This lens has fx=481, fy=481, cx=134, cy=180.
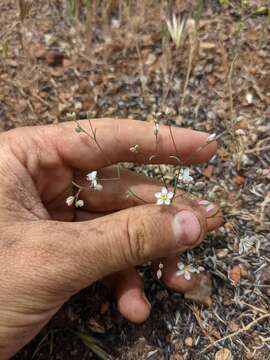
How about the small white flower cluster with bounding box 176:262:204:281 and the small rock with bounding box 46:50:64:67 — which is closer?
the small white flower cluster with bounding box 176:262:204:281

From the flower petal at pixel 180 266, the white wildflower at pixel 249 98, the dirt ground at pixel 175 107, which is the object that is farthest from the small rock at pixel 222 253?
the white wildflower at pixel 249 98

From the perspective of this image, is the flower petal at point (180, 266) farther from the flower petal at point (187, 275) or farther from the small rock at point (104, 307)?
the small rock at point (104, 307)

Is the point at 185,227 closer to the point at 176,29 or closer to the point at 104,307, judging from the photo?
the point at 104,307

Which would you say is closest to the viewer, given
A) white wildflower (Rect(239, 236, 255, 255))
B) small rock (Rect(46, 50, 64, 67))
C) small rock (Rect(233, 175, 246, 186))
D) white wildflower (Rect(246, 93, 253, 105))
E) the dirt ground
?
the dirt ground

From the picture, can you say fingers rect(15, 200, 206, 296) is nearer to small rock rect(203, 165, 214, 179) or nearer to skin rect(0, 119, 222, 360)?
skin rect(0, 119, 222, 360)

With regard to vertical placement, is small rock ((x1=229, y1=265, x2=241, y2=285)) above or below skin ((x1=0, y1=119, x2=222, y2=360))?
below

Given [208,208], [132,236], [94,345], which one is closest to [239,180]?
[208,208]

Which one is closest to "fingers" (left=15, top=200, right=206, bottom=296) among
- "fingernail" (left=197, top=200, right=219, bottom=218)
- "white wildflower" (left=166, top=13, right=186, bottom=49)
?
"fingernail" (left=197, top=200, right=219, bottom=218)

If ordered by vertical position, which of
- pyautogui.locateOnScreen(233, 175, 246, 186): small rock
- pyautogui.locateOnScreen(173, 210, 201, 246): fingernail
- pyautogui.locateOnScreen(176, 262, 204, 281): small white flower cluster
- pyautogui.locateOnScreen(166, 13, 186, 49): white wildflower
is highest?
pyautogui.locateOnScreen(166, 13, 186, 49): white wildflower
